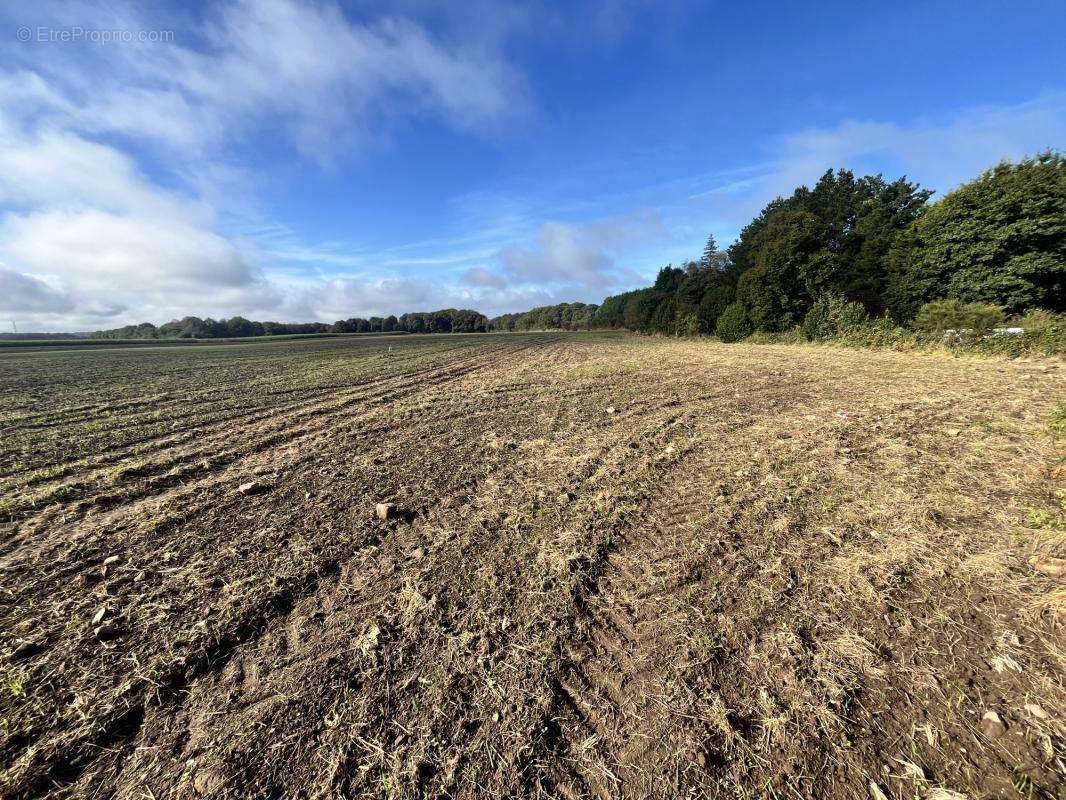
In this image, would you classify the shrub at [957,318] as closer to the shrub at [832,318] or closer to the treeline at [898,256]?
the treeline at [898,256]

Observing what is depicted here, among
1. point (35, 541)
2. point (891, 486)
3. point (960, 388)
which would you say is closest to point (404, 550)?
point (35, 541)

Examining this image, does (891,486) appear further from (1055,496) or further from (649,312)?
(649,312)

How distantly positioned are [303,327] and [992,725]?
13747 centimetres

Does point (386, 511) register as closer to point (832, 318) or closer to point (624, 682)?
point (624, 682)

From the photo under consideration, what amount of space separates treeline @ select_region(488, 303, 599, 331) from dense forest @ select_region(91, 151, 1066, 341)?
2925 inches

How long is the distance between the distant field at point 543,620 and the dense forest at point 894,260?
2020 centimetres

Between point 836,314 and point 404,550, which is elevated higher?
point 836,314

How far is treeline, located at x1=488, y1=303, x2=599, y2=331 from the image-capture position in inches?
5044

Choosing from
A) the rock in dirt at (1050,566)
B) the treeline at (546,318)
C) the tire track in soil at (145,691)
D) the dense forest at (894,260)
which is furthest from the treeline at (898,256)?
the treeline at (546,318)

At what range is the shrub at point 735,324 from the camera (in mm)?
32094

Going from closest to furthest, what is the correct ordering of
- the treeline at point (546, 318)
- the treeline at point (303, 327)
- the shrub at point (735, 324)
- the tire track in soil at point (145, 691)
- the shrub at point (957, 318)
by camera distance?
the tire track in soil at point (145, 691)
the shrub at point (957, 318)
the shrub at point (735, 324)
the treeline at point (303, 327)
the treeline at point (546, 318)

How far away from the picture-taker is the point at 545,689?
2.26 m

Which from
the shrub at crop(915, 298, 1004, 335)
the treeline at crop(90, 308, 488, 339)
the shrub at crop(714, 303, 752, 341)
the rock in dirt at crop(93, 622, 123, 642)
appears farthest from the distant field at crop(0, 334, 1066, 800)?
the treeline at crop(90, 308, 488, 339)

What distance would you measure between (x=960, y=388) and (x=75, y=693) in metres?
15.1
